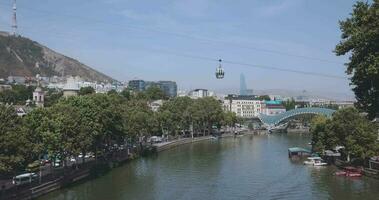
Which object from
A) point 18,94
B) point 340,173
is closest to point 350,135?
point 340,173

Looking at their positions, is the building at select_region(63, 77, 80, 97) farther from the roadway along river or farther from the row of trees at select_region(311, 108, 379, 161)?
the row of trees at select_region(311, 108, 379, 161)

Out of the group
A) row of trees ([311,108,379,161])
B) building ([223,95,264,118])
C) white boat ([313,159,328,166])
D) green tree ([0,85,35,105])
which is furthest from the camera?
building ([223,95,264,118])

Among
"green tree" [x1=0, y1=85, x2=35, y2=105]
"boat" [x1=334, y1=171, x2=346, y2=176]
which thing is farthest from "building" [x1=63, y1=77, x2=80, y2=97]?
"boat" [x1=334, y1=171, x2=346, y2=176]

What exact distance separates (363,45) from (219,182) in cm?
1430

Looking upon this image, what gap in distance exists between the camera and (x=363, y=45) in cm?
1897

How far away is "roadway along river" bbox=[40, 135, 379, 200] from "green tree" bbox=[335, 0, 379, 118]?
7.50 metres

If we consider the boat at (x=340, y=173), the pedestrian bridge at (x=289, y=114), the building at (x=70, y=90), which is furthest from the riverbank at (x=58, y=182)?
the pedestrian bridge at (x=289, y=114)

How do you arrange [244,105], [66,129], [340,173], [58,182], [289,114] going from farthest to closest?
[244,105] → [289,114] → [340,173] → [66,129] → [58,182]

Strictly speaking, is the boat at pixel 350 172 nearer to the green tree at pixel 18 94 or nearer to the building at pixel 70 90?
the building at pixel 70 90

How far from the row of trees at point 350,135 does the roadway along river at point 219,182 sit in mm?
2070

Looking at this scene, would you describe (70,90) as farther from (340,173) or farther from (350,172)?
(350,172)

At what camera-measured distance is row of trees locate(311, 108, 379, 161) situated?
106 ft

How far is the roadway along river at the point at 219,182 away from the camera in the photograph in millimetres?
26047

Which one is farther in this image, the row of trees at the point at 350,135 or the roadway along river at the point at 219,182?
the row of trees at the point at 350,135
